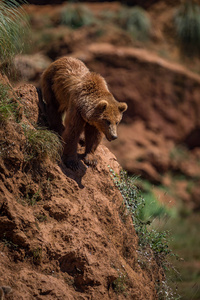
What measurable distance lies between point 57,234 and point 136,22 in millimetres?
12439

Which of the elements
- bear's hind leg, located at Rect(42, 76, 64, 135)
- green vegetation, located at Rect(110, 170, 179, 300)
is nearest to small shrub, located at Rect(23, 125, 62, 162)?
bear's hind leg, located at Rect(42, 76, 64, 135)

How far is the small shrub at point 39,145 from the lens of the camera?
4.60 m

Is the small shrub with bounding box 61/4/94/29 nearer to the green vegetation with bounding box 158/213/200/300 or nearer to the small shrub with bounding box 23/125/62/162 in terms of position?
the green vegetation with bounding box 158/213/200/300

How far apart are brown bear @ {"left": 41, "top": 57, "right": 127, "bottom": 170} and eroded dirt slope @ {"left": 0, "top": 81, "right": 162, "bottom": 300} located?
0.38m

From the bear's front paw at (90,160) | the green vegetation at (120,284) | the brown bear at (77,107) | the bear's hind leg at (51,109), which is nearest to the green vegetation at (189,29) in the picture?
the brown bear at (77,107)

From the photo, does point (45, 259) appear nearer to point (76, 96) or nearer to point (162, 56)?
point (76, 96)

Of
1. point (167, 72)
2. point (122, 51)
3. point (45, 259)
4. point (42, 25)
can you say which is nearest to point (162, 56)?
point (167, 72)

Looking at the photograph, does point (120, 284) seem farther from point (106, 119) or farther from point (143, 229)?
point (106, 119)

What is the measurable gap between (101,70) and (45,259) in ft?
35.0

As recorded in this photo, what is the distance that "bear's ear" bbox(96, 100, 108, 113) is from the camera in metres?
5.51

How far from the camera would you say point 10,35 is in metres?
5.50

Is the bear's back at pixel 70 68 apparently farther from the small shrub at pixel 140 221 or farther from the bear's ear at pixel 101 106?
the small shrub at pixel 140 221

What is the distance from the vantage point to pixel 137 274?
207 inches

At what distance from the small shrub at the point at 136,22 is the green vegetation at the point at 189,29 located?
4.73ft
